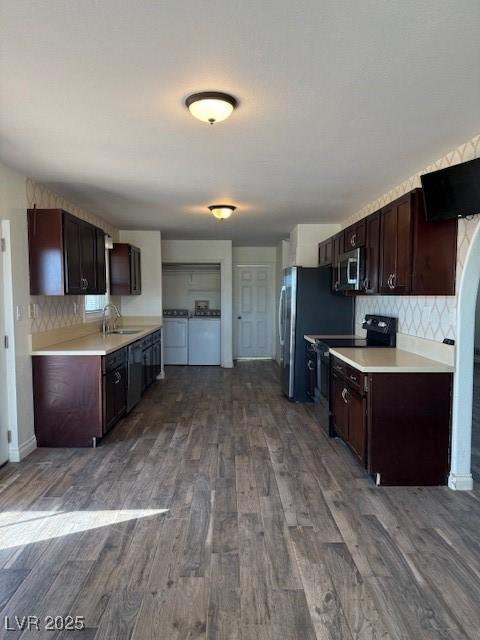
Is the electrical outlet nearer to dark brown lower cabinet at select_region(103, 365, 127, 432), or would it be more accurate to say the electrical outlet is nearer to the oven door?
the oven door

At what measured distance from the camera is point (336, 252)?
15.6 feet

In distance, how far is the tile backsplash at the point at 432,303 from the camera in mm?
2768

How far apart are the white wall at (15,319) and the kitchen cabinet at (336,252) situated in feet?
10.3

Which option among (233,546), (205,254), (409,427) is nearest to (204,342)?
(205,254)

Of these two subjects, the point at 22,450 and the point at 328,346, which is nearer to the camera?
the point at 22,450

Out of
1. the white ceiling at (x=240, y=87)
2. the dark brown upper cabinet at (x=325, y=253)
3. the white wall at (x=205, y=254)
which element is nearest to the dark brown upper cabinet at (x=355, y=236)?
the white ceiling at (x=240, y=87)

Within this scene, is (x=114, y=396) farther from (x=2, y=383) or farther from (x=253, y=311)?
(x=253, y=311)

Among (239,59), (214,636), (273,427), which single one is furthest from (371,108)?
(273,427)

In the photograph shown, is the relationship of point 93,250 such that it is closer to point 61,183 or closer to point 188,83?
point 61,183

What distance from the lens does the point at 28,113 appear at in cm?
230

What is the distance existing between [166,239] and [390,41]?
618 centimetres

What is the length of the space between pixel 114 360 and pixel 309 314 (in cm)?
244

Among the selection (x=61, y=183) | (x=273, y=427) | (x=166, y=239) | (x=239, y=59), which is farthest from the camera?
(x=166, y=239)

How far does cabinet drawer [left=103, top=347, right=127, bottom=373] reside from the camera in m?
3.80
